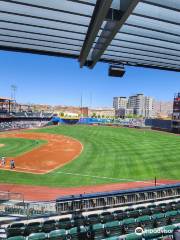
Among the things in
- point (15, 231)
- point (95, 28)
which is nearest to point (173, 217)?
point (15, 231)

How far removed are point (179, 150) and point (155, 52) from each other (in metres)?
39.4

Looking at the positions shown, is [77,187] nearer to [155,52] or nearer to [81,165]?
[81,165]

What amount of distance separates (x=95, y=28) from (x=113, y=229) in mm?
8213

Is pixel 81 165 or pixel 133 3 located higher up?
pixel 133 3

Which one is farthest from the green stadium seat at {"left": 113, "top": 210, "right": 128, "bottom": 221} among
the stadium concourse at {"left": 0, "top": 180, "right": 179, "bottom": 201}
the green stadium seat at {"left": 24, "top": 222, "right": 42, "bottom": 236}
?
the stadium concourse at {"left": 0, "top": 180, "right": 179, "bottom": 201}

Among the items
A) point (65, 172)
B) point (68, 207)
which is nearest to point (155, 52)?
point (68, 207)

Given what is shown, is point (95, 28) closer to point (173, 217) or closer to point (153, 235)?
point (153, 235)

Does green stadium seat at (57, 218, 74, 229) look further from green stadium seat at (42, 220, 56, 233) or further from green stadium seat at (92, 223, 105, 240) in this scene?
green stadium seat at (92, 223, 105, 240)

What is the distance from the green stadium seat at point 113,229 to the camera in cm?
1054

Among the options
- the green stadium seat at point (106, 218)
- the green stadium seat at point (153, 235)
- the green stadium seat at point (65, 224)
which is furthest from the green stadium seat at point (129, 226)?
the green stadium seat at point (65, 224)

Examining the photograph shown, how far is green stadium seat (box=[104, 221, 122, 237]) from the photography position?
34.6ft

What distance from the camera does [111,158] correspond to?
37.0 m

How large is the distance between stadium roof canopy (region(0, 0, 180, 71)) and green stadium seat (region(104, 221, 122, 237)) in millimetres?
6584

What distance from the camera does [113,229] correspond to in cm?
1073
